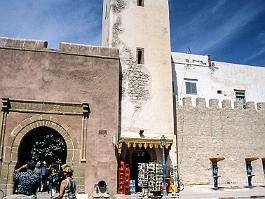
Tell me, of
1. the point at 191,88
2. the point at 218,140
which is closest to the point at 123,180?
the point at 218,140

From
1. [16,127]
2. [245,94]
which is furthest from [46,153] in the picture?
[245,94]

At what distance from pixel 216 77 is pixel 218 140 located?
513cm

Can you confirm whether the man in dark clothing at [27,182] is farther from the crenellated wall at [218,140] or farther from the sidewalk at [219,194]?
the crenellated wall at [218,140]

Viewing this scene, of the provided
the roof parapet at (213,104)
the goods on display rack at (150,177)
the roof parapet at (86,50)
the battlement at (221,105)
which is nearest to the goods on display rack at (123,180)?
the goods on display rack at (150,177)

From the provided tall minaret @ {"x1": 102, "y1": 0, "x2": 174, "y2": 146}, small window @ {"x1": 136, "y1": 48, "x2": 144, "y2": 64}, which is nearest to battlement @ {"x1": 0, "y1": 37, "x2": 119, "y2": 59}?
tall minaret @ {"x1": 102, "y1": 0, "x2": 174, "y2": 146}

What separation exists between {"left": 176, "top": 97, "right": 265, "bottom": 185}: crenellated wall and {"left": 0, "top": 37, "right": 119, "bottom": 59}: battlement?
533cm

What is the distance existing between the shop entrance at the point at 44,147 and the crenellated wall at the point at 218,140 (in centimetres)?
648

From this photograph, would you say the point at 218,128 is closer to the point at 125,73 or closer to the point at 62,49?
the point at 125,73

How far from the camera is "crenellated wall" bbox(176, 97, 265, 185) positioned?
16.2 m

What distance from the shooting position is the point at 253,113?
18.5m

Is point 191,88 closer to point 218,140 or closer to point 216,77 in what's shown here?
point 216,77

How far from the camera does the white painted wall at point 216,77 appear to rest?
19500 mm

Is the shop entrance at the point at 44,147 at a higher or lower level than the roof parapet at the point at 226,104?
lower

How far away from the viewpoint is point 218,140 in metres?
17.0
